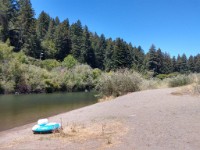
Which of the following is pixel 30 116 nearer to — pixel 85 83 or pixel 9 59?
pixel 9 59

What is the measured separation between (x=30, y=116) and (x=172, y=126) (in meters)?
10.1

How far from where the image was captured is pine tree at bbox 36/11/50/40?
3899 inches

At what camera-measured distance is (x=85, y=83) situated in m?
66.6

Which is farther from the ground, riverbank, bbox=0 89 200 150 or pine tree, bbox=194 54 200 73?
pine tree, bbox=194 54 200 73

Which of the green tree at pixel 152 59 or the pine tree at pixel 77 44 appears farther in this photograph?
the green tree at pixel 152 59

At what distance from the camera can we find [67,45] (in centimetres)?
9362

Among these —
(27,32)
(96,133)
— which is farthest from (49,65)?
(96,133)

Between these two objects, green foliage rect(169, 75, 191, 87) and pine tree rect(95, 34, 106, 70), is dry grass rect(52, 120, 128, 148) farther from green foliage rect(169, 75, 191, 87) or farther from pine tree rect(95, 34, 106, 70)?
pine tree rect(95, 34, 106, 70)

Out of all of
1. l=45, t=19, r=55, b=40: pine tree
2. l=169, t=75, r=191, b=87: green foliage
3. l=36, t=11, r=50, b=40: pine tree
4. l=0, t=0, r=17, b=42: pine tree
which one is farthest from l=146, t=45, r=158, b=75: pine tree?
l=169, t=75, r=191, b=87: green foliage

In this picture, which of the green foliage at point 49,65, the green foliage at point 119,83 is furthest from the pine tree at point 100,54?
the green foliage at point 119,83

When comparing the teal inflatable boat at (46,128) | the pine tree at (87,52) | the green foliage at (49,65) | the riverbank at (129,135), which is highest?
the pine tree at (87,52)

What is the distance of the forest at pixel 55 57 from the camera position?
167ft

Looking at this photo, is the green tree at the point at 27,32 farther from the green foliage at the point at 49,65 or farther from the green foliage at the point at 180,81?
the green foliage at the point at 180,81

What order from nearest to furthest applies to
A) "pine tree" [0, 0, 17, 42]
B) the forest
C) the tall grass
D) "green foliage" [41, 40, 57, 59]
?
the tall grass → the forest → "pine tree" [0, 0, 17, 42] → "green foliage" [41, 40, 57, 59]
